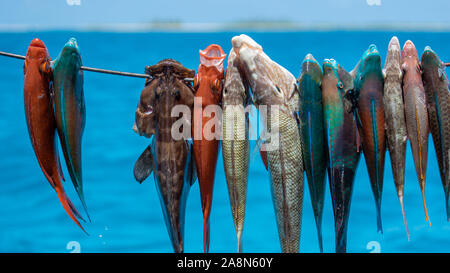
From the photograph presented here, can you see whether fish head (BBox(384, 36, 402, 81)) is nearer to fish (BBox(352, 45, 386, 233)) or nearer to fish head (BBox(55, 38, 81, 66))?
fish (BBox(352, 45, 386, 233))

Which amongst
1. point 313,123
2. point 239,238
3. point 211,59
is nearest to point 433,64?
point 313,123

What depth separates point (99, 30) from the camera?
22.4ft

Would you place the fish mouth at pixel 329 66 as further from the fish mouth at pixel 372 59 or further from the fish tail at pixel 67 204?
the fish tail at pixel 67 204

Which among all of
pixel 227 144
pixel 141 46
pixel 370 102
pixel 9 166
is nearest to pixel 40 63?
pixel 227 144

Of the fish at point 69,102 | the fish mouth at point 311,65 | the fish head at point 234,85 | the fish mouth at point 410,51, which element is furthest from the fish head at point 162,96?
the fish mouth at point 410,51

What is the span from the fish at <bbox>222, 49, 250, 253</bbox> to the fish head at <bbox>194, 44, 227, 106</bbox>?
4 centimetres

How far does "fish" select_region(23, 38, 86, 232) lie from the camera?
5.82ft

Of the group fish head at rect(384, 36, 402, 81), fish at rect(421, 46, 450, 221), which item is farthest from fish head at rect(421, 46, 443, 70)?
fish head at rect(384, 36, 402, 81)

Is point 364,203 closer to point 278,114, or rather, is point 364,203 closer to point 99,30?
point 278,114

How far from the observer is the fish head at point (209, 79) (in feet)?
5.71

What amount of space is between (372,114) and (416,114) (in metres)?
0.17

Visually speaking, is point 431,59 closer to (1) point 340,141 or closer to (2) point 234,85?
(1) point 340,141

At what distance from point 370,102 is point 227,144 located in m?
0.60

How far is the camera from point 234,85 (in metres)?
1.75
